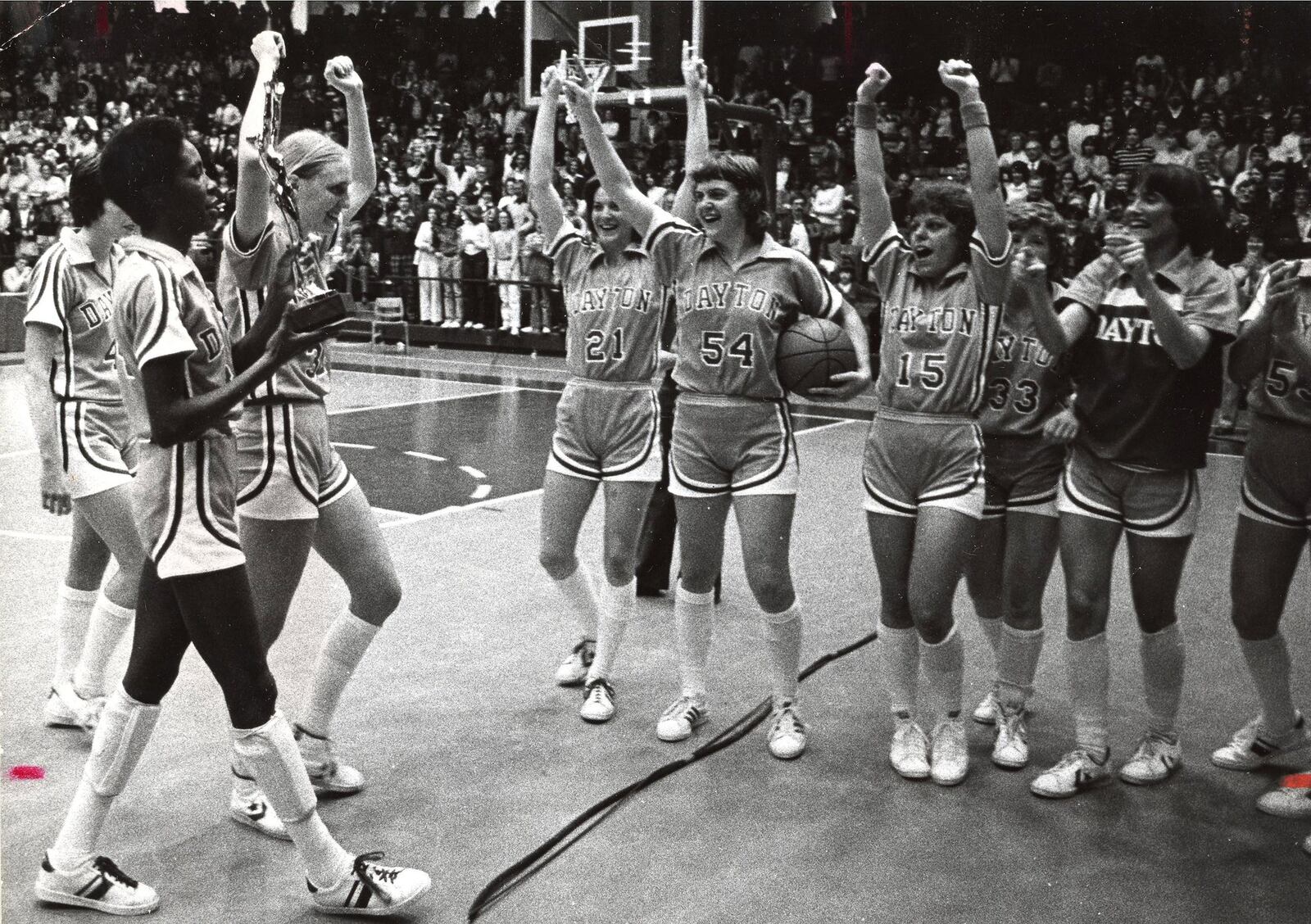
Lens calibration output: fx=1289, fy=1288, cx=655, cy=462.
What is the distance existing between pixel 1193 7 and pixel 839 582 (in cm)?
1431

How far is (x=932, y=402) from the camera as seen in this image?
14.9 ft

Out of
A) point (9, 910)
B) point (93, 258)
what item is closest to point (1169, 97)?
point (93, 258)

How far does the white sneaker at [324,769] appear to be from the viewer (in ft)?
14.6

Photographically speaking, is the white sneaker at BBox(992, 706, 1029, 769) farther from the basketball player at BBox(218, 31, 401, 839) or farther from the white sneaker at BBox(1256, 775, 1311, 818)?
the basketball player at BBox(218, 31, 401, 839)

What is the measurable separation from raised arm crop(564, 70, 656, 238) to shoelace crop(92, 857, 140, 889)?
293 centimetres

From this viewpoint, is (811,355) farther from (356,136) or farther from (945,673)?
(356,136)

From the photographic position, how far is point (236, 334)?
4.11 metres

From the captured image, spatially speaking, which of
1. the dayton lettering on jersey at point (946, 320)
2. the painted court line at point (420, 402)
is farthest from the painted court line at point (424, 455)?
the dayton lettering on jersey at point (946, 320)

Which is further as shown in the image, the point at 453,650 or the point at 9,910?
the point at 453,650

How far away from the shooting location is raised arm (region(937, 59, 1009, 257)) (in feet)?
14.1

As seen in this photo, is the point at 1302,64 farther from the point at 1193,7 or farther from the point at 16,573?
the point at 16,573

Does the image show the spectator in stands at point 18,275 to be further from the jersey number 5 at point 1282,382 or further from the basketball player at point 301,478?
the jersey number 5 at point 1282,382

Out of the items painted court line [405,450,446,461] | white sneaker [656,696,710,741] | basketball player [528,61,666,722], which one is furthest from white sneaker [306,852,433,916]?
painted court line [405,450,446,461]

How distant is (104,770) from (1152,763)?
352cm
